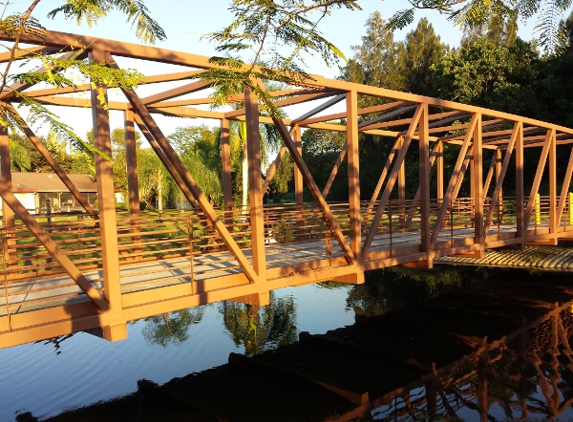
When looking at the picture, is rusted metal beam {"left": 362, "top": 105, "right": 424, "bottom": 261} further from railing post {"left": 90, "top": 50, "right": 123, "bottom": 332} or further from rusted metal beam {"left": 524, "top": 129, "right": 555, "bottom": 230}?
rusted metal beam {"left": 524, "top": 129, "right": 555, "bottom": 230}

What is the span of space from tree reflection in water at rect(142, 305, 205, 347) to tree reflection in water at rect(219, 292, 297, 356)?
38.3 inches

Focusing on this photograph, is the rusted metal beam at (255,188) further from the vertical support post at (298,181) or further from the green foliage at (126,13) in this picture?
the vertical support post at (298,181)

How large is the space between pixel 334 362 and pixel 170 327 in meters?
5.21

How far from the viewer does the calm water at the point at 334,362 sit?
29.2 feet

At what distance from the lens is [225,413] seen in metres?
8.62

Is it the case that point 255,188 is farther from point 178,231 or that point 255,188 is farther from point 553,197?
point 553,197

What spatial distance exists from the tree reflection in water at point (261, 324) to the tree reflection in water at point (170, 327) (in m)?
0.97

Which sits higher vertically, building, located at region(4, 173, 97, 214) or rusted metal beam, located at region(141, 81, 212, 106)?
rusted metal beam, located at region(141, 81, 212, 106)

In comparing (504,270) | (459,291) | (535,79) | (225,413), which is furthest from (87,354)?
(535,79)

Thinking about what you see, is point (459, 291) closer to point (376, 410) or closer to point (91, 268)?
point (376, 410)

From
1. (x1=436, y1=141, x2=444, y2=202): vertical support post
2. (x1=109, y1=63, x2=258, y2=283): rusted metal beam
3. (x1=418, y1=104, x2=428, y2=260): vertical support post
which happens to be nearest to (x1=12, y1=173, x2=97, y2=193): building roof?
(x1=436, y1=141, x2=444, y2=202): vertical support post

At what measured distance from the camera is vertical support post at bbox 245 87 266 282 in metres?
7.12

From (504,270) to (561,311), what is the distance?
6.18 m

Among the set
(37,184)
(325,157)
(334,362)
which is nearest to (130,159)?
(334,362)
